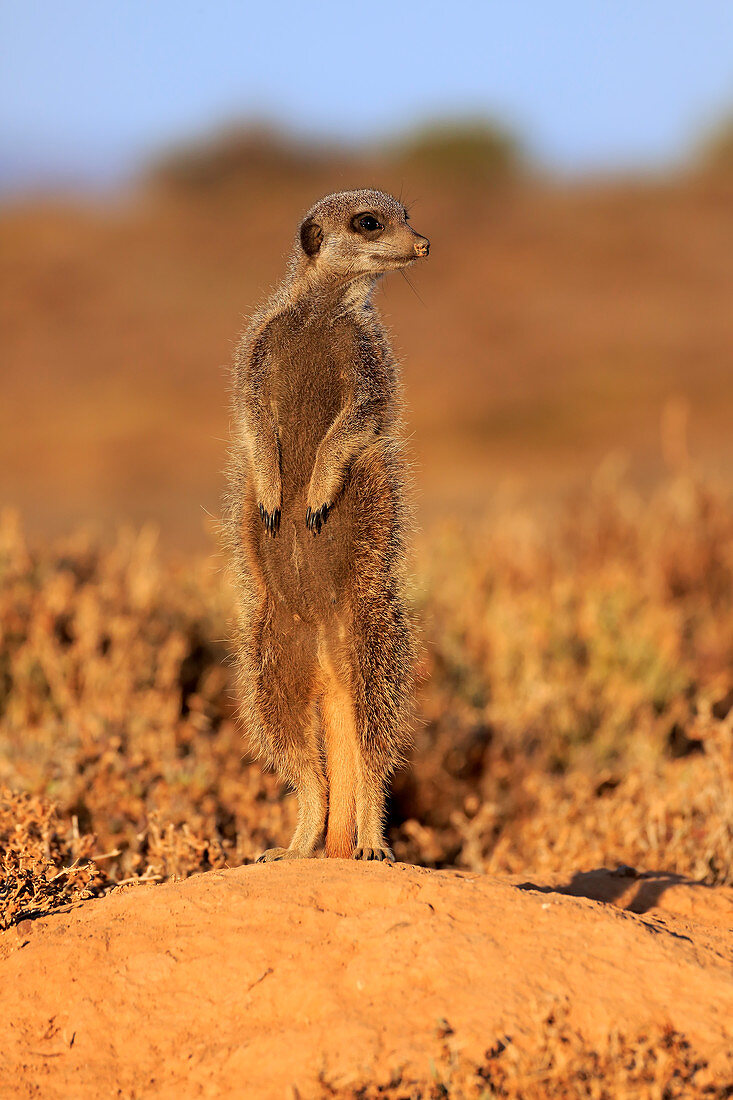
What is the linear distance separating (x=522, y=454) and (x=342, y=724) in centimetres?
2174

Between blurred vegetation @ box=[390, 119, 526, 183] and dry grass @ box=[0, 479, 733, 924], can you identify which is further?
blurred vegetation @ box=[390, 119, 526, 183]

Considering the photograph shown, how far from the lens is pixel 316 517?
3.40 meters

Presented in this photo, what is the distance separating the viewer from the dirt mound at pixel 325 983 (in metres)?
2.40

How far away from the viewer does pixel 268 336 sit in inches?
141

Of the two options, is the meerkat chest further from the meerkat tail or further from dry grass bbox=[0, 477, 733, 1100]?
dry grass bbox=[0, 477, 733, 1100]

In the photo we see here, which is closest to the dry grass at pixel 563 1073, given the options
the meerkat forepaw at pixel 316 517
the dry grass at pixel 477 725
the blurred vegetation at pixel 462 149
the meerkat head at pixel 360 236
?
the dry grass at pixel 477 725

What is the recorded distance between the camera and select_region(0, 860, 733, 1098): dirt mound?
2.40 metres

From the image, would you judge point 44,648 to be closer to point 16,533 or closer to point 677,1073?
point 16,533

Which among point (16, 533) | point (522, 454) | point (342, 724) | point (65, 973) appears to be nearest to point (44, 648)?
point (16, 533)

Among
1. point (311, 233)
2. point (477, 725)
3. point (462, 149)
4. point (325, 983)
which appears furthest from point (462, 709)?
point (462, 149)

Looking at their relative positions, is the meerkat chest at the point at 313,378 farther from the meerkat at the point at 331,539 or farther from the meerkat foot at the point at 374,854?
the meerkat foot at the point at 374,854

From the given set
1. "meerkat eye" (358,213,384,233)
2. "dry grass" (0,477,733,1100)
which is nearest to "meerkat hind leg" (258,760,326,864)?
"dry grass" (0,477,733,1100)

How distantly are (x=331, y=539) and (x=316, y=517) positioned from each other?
0.09 m

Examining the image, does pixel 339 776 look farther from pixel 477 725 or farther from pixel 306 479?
pixel 477 725
